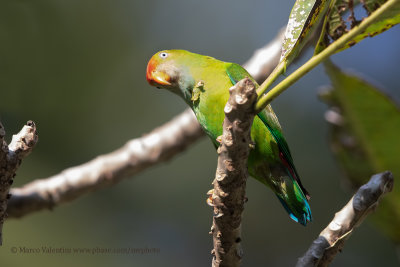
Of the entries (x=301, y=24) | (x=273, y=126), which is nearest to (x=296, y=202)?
(x=273, y=126)

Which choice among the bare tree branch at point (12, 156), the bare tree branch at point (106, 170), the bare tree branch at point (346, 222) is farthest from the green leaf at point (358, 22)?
the bare tree branch at point (106, 170)

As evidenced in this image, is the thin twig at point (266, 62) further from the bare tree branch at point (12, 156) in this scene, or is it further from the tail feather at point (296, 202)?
the bare tree branch at point (12, 156)

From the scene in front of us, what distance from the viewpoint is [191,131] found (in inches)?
137

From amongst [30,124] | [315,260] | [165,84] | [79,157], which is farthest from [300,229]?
[30,124]

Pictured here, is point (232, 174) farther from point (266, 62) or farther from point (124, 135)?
point (124, 135)

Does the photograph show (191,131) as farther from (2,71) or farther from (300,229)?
(300,229)

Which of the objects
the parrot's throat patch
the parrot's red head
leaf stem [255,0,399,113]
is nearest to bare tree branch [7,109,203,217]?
the parrot's red head

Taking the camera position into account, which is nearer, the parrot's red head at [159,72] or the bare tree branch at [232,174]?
the bare tree branch at [232,174]

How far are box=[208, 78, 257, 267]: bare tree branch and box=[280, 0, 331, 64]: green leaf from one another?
251 millimetres

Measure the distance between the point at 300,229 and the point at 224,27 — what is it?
8.12ft

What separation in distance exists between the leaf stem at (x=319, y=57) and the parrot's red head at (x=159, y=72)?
1.41 metres

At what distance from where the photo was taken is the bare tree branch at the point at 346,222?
1.94m

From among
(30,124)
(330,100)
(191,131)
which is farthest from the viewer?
(191,131)

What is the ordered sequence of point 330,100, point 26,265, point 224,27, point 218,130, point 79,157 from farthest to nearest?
point 224,27 < point 79,157 < point 26,265 < point 330,100 < point 218,130
